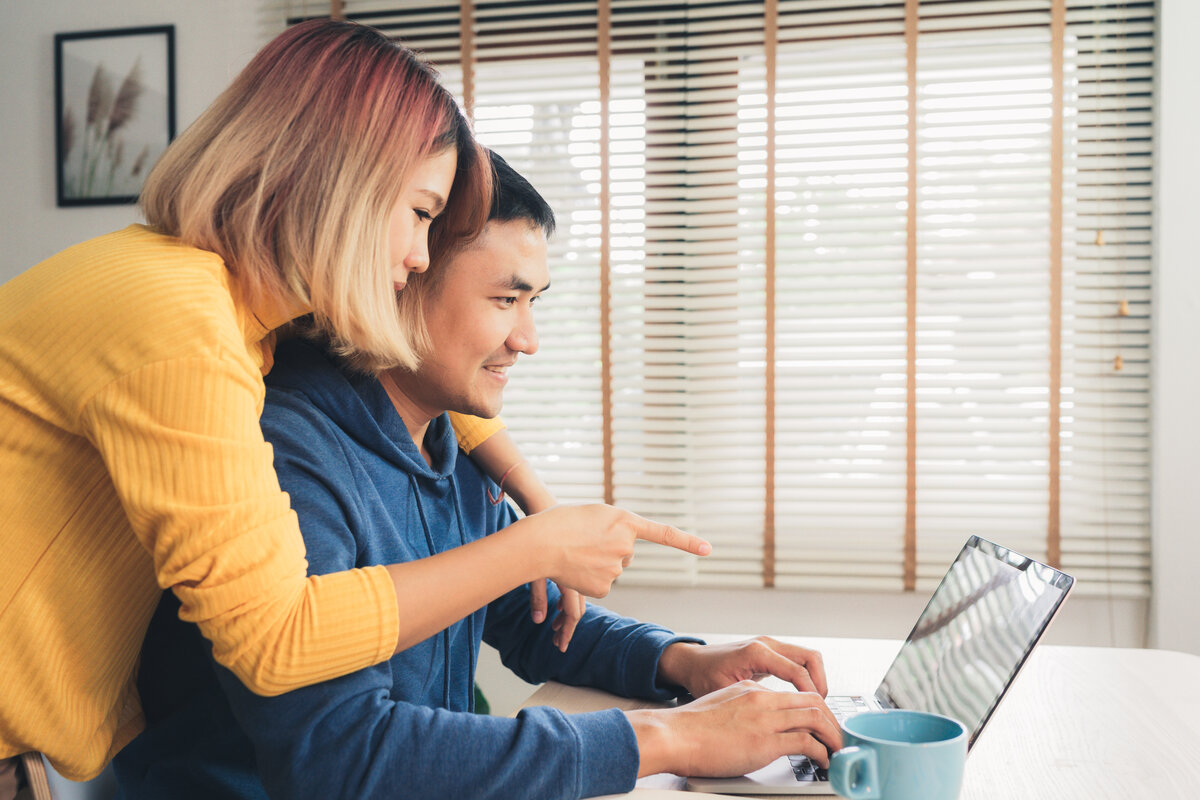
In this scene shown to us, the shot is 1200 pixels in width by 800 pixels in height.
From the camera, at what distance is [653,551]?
8.24ft

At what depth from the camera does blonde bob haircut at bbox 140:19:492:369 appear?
2.75 feet

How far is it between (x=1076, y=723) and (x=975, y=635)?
0.64 feet

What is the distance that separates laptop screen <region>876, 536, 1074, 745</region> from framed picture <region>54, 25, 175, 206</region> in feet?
8.39

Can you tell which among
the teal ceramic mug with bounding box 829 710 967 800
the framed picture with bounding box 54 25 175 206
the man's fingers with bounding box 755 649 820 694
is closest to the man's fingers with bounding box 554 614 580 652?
the man's fingers with bounding box 755 649 820 694

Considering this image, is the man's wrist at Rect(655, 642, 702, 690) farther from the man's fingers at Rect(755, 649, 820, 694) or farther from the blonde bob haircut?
the blonde bob haircut

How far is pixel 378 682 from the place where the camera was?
0.78 metres

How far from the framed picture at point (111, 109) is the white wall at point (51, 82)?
0.12ft

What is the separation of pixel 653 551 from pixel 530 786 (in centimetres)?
177

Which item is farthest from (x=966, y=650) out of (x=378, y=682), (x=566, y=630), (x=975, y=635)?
(x=378, y=682)

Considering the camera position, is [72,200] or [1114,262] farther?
[72,200]

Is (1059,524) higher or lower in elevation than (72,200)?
lower

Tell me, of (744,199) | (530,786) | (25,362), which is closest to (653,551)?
(744,199)

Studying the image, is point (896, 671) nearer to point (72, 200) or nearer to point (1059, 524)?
point (1059, 524)

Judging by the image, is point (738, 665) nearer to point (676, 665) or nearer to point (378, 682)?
point (676, 665)
